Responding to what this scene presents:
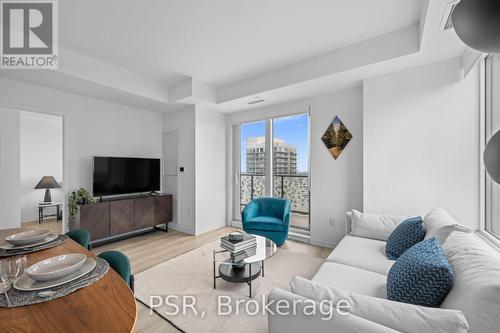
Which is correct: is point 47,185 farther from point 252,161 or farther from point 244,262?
point 244,262

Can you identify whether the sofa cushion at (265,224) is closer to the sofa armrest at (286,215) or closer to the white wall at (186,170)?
the sofa armrest at (286,215)

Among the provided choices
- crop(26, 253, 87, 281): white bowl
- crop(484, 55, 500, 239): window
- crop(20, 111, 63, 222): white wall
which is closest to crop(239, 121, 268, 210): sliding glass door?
crop(484, 55, 500, 239): window

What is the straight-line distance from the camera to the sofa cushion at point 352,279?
150 centimetres

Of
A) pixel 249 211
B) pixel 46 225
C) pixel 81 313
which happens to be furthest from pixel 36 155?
pixel 81 313

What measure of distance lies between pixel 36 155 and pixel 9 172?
260 centimetres

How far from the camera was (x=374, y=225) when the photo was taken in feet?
8.09

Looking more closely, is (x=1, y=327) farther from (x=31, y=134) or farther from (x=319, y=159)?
(x=31, y=134)

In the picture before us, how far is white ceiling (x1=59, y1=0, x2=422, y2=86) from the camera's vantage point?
6.67 ft

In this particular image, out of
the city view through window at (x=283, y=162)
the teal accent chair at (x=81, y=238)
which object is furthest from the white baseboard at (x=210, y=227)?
the teal accent chair at (x=81, y=238)

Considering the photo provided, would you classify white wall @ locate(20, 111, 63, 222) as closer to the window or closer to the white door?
the white door

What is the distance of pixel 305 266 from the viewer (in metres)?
2.76

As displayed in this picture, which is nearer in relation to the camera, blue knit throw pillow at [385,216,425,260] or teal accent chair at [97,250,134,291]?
teal accent chair at [97,250,134,291]

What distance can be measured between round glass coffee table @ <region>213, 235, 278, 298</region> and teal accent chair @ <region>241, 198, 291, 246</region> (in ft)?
2.45

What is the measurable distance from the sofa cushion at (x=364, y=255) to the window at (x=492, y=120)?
101 cm
